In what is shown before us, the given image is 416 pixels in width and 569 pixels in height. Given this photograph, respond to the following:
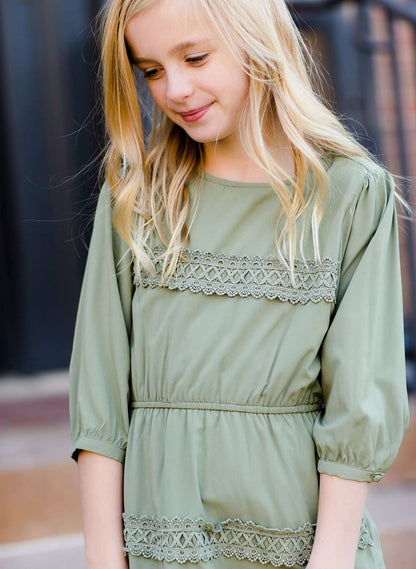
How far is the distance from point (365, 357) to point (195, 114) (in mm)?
617

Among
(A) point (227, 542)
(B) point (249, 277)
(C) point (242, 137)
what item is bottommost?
(A) point (227, 542)

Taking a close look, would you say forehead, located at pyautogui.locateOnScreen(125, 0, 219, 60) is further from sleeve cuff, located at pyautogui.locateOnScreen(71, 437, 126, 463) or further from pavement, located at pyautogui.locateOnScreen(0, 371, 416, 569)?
pavement, located at pyautogui.locateOnScreen(0, 371, 416, 569)

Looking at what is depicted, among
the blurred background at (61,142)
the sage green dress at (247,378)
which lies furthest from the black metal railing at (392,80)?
the sage green dress at (247,378)

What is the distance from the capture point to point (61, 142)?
14.6 ft

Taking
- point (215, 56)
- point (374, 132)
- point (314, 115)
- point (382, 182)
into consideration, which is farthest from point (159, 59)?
point (374, 132)

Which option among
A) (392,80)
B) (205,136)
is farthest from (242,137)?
(392,80)

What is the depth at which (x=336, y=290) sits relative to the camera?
6.28 feet

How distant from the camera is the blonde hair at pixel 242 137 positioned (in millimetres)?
1911

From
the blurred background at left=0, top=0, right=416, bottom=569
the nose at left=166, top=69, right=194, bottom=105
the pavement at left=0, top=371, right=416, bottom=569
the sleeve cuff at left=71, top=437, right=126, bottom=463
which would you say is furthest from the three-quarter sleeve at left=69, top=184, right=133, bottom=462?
the blurred background at left=0, top=0, right=416, bottom=569

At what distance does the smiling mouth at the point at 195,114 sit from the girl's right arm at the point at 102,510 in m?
0.74

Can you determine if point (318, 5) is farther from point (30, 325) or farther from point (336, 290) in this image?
point (336, 290)

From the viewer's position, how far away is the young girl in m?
1.83

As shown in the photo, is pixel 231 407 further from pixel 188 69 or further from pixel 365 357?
pixel 188 69

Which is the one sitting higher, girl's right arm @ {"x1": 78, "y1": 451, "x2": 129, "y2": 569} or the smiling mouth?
the smiling mouth
